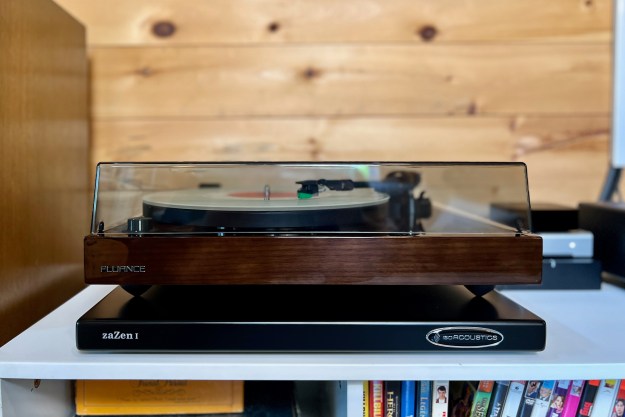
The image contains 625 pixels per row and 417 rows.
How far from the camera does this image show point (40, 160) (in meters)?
0.95

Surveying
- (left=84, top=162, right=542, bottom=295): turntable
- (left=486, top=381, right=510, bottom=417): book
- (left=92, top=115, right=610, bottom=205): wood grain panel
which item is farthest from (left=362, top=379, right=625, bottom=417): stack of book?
(left=92, top=115, right=610, bottom=205): wood grain panel

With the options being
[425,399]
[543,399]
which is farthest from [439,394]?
[543,399]

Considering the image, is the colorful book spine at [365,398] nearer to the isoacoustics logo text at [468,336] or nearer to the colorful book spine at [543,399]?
the isoacoustics logo text at [468,336]

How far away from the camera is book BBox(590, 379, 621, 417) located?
724mm

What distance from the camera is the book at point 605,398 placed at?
724mm

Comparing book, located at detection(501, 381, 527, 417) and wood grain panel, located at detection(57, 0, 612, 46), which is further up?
wood grain panel, located at detection(57, 0, 612, 46)

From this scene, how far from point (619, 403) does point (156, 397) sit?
1.90ft

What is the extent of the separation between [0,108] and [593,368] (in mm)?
808

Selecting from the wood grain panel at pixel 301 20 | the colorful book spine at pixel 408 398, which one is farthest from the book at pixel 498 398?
the wood grain panel at pixel 301 20

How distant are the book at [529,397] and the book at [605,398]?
0.23 feet

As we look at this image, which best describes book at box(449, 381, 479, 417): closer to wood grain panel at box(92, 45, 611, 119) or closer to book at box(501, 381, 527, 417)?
book at box(501, 381, 527, 417)

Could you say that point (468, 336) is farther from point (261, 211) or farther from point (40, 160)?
point (40, 160)

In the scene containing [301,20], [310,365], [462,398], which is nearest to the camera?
[310,365]

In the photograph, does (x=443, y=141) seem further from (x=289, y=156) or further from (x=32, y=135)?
(x=32, y=135)
